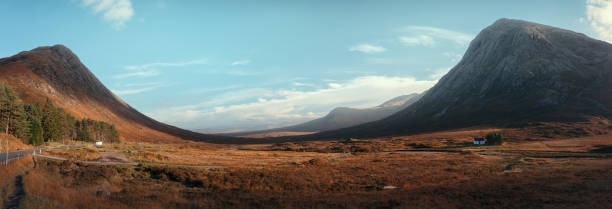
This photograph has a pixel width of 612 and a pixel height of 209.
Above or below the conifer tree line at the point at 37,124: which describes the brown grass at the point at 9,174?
below

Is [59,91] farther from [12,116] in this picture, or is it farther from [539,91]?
[539,91]

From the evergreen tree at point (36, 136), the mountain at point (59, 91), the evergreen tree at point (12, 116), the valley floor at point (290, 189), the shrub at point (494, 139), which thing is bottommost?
the shrub at point (494, 139)

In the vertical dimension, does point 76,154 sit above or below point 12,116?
below

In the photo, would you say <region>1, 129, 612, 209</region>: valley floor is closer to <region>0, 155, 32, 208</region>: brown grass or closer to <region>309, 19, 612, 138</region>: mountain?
<region>0, 155, 32, 208</region>: brown grass

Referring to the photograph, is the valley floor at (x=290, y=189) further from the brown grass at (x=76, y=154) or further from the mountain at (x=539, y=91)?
the mountain at (x=539, y=91)

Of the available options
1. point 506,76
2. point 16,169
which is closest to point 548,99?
point 506,76

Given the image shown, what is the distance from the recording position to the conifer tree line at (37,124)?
6469 centimetres

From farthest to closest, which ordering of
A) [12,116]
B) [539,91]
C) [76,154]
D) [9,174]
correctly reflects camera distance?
[539,91]
[12,116]
[76,154]
[9,174]

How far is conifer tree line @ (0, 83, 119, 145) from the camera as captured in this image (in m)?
64.7

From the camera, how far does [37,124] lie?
67812mm

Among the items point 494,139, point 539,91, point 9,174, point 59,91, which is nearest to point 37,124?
point 9,174

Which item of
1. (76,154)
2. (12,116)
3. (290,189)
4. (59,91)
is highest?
(59,91)

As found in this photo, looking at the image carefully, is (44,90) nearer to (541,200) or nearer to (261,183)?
(261,183)

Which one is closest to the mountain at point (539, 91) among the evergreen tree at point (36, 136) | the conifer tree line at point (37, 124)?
the conifer tree line at point (37, 124)
